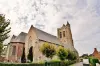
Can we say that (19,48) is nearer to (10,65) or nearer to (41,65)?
(41,65)

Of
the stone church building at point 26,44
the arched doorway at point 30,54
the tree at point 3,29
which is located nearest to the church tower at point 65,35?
the stone church building at point 26,44

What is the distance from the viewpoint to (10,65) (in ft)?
59.8

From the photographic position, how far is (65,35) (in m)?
63.4

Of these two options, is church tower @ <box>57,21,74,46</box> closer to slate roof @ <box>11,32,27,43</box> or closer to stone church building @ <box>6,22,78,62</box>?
stone church building @ <box>6,22,78,62</box>

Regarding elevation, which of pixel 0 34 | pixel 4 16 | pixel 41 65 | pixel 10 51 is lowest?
pixel 41 65

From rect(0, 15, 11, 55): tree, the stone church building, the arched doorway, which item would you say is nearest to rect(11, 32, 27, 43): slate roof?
the stone church building

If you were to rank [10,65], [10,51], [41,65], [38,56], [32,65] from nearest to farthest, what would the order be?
[10,65], [32,65], [41,65], [38,56], [10,51]

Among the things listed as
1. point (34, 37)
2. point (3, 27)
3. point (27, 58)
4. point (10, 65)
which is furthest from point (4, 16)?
point (27, 58)

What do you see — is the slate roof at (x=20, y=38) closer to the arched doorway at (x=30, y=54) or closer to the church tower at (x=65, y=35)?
the arched doorway at (x=30, y=54)

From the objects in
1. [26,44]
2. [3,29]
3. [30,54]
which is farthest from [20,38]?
[3,29]

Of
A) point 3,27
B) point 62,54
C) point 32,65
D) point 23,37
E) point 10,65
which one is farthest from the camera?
point 23,37

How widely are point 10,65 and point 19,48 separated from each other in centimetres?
2682

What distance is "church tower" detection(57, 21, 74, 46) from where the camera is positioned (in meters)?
62.6

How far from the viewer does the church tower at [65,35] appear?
62.6 metres
